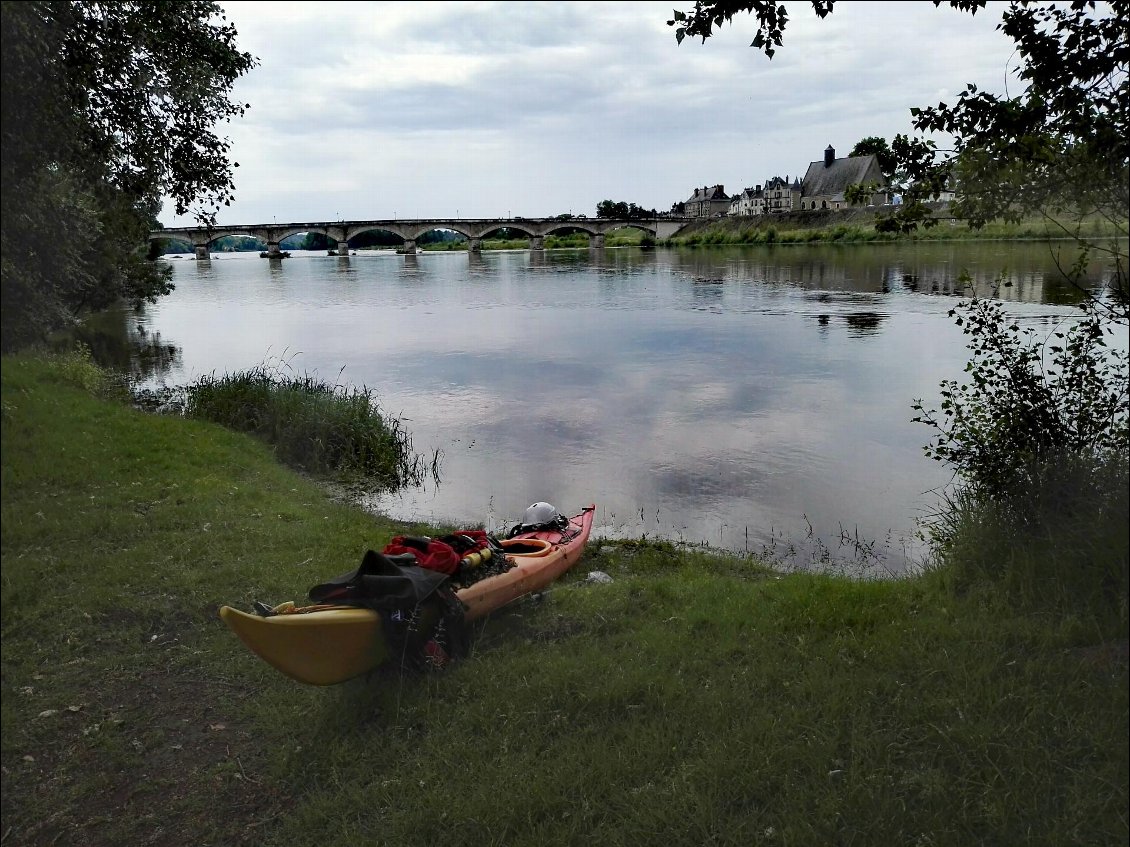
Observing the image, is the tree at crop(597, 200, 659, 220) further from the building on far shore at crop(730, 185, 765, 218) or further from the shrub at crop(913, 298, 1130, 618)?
the shrub at crop(913, 298, 1130, 618)

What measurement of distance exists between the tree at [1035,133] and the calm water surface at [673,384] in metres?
1.32

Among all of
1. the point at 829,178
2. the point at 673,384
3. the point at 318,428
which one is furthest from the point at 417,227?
the point at 318,428

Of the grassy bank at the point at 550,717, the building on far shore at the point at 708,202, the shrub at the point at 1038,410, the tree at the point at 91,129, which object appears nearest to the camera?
the tree at the point at 91,129

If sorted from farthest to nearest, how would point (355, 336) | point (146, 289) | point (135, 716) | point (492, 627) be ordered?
point (355, 336)
point (146, 289)
point (492, 627)
point (135, 716)

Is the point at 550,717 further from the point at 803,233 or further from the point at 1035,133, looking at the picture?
the point at 803,233

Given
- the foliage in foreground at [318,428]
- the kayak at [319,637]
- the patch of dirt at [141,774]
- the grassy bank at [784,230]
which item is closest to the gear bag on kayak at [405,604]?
the kayak at [319,637]

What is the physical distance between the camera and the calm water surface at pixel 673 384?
36.1ft

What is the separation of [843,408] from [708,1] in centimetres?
1311

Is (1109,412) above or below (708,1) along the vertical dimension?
below

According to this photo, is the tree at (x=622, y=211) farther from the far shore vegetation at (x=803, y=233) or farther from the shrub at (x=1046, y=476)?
the shrub at (x=1046, y=476)

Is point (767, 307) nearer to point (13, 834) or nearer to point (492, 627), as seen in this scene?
point (492, 627)

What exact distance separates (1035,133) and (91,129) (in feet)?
17.8

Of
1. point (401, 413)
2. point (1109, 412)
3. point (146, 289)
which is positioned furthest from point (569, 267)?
point (1109, 412)

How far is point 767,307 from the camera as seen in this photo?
35125 mm
